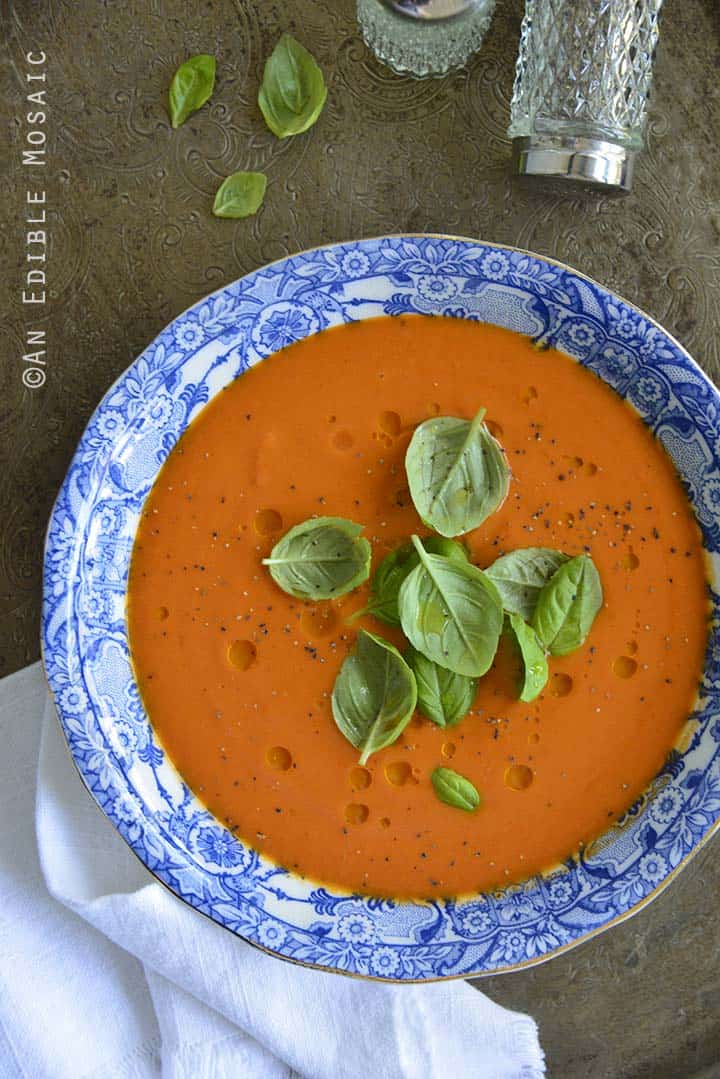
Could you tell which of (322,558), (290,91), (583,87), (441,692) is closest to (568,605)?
(441,692)

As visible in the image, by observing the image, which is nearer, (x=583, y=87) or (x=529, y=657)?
(x=529, y=657)

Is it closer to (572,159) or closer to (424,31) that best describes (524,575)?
(572,159)

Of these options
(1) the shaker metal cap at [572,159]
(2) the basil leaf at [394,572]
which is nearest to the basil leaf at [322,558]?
(2) the basil leaf at [394,572]

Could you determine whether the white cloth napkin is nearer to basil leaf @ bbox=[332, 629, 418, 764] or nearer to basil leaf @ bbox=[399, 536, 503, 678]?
basil leaf @ bbox=[332, 629, 418, 764]

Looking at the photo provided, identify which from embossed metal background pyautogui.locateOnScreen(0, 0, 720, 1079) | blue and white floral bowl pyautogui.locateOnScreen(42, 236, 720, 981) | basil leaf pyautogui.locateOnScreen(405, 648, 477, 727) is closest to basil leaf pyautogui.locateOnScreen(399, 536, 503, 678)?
basil leaf pyautogui.locateOnScreen(405, 648, 477, 727)

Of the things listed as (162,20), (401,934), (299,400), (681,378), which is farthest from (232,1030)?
(162,20)

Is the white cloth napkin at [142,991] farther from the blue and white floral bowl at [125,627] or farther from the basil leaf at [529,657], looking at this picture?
the basil leaf at [529,657]

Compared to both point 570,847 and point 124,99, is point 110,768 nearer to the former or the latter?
point 570,847
